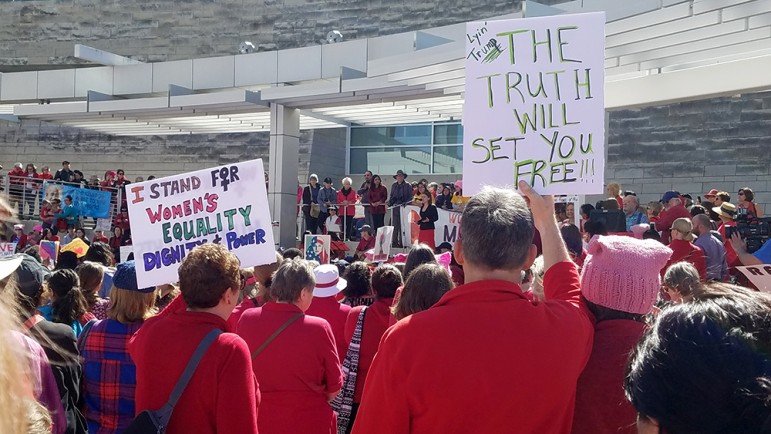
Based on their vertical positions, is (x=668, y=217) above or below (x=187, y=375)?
above

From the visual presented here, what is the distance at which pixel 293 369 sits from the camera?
4.59 metres

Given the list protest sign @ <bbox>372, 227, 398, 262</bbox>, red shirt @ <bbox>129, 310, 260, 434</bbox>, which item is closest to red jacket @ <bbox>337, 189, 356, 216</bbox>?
protest sign @ <bbox>372, 227, 398, 262</bbox>

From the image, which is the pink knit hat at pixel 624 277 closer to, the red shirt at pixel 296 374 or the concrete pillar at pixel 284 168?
the red shirt at pixel 296 374

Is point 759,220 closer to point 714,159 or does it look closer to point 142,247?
point 142,247

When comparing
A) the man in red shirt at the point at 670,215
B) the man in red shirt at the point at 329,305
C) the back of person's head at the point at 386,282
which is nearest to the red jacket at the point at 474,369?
the back of person's head at the point at 386,282

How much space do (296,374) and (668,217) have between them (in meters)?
7.75

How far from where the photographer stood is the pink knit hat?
9.55 ft

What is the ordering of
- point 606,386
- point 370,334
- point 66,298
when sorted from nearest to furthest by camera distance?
point 606,386 < point 66,298 < point 370,334

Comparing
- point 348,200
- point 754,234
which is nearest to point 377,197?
point 348,200

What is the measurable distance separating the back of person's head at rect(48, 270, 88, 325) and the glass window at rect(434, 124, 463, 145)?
23.7 metres

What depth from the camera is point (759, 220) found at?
914 centimetres

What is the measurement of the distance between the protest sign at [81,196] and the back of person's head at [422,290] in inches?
789

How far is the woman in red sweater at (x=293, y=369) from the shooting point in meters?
4.59

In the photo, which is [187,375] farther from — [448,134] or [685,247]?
[448,134]
